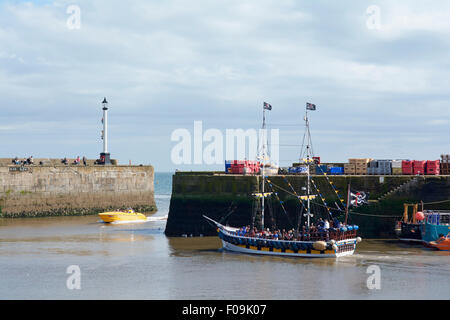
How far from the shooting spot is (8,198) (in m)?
65.8

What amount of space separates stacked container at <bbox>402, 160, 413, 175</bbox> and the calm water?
9777mm

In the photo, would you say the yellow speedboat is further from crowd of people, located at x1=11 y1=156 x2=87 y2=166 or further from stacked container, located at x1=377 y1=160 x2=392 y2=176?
stacked container, located at x1=377 y1=160 x2=392 y2=176

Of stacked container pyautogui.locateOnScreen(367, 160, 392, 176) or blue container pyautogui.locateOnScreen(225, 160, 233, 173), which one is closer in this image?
stacked container pyautogui.locateOnScreen(367, 160, 392, 176)

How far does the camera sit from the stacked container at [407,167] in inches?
2048

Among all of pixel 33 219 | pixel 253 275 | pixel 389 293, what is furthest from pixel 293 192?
pixel 33 219

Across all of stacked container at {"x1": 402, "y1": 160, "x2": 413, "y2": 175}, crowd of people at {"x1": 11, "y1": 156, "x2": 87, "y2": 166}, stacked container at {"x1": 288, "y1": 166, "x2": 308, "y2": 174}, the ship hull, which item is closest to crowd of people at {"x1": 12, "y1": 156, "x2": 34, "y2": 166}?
crowd of people at {"x1": 11, "y1": 156, "x2": 87, "y2": 166}

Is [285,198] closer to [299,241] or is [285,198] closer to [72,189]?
[299,241]

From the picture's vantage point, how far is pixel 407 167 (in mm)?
52125

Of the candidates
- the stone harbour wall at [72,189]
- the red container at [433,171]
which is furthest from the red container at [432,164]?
the stone harbour wall at [72,189]

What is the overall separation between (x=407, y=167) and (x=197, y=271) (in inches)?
923

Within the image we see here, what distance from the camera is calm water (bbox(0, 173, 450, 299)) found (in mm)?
30484

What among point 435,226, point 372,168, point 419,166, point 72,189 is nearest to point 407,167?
point 419,166

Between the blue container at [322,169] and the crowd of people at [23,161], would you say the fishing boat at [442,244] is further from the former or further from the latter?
the crowd of people at [23,161]
